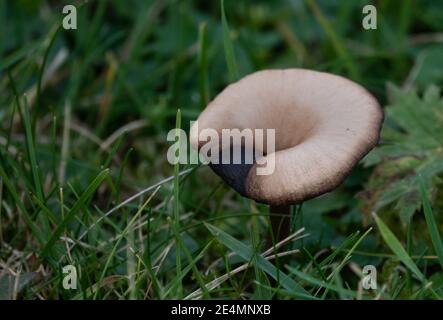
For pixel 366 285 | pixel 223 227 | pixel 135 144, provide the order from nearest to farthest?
pixel 366 285 < pixel 223 227 < pixel 135 144

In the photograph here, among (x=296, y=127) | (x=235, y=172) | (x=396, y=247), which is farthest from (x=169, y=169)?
(x=396, y=247)

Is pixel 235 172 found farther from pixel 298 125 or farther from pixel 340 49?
pixel 340 49

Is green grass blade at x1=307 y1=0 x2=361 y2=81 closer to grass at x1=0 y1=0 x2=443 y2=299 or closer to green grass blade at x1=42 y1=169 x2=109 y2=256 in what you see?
grass at x1=0 y1=0 x2=443 y2=299

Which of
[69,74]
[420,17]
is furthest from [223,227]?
[420,17]

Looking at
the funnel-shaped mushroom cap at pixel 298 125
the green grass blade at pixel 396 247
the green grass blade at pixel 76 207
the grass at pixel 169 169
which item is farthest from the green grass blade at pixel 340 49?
the green grass blade at pixel 76 207

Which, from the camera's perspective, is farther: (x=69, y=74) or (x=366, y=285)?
(x=69, y=74)
